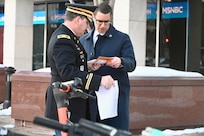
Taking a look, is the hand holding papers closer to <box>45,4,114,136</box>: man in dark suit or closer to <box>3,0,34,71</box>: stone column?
<box>45,4,114,136</box>: man in dark suit

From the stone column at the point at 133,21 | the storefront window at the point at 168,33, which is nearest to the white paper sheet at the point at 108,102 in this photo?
the stone column at the point at 133,21

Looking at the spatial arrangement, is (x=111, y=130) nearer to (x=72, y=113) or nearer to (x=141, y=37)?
(x=72, y=113)

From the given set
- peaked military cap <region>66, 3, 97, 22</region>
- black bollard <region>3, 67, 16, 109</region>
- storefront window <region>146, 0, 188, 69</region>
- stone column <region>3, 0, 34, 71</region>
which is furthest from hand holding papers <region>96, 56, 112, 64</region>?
storefront window <region>146, 0, 188, 69</region>

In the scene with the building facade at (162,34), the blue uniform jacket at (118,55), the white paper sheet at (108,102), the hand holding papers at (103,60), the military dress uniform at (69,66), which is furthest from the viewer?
the building facade at (162,34)

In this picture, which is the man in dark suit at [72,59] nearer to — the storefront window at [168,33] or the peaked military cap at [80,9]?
the peaked military cap at [80,9]

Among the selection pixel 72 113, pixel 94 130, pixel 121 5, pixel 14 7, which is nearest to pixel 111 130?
pixel 94 130

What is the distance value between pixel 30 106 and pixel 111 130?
7.69m

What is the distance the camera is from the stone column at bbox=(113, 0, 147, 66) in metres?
13.0

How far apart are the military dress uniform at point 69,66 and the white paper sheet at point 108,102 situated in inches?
7.4

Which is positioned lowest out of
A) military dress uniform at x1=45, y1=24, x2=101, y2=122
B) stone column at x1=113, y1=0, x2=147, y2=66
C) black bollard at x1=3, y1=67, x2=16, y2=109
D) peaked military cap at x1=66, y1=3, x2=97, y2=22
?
black bollard at x1=3, y1=67, x2=16, y2=109

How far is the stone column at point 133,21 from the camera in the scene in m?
13.0

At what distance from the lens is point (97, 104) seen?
3967mm

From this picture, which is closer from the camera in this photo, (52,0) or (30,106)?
(30,106)

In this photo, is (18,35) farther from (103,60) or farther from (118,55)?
(103,60)
